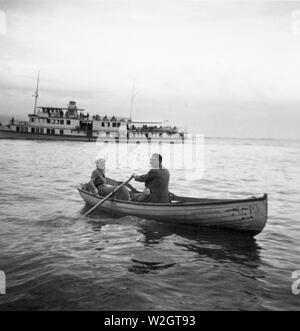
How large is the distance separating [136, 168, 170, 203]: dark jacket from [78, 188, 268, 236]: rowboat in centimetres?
47

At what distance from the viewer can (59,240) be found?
8.64 metres

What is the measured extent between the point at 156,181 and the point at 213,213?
2023mm

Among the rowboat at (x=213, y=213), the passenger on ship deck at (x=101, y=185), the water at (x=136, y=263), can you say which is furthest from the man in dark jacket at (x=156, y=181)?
the passenger on ship deck at (x=101, y=185)

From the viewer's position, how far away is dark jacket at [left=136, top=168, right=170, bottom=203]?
32.8 ft

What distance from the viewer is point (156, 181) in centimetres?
1012

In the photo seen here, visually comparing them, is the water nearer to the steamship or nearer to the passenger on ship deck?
the passenger on ship deck

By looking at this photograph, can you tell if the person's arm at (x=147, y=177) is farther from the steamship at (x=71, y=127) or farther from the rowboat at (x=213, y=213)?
the steamship at (x=71, y=127)

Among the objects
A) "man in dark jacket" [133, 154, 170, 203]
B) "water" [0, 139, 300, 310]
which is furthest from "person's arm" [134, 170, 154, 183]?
"water" [0, 139, 300, 310]

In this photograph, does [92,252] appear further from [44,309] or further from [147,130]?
[147,130]

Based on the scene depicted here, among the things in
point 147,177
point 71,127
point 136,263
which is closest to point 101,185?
point 147,177
